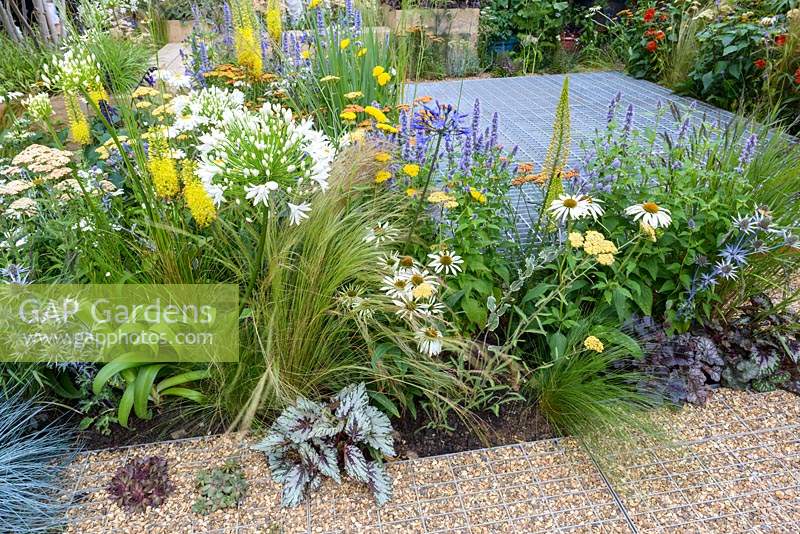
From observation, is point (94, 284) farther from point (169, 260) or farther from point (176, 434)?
point (176, 434)

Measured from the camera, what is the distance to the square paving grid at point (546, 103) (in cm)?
383

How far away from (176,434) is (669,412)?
181cm

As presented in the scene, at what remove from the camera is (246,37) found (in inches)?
99.7

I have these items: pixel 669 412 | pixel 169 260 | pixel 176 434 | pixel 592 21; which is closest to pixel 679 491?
pixel 669 412

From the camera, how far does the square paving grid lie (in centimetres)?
383

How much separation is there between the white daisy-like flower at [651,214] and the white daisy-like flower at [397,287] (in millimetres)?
809

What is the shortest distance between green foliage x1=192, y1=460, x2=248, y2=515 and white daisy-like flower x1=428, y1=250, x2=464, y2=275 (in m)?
0.94

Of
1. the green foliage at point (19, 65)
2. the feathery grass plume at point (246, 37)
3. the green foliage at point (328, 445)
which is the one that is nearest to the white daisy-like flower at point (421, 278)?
the green foliage at point (328, 445)

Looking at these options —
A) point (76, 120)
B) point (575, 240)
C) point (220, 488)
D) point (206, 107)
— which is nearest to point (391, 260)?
point (575, 240)

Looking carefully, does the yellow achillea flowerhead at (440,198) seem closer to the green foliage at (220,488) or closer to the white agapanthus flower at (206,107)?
the white agapanthus flower at (206,107)

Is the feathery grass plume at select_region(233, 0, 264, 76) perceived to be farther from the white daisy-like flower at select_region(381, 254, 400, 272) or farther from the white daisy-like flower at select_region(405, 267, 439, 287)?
the white daisy-like flower at select_region(405, 267, 439, 287)

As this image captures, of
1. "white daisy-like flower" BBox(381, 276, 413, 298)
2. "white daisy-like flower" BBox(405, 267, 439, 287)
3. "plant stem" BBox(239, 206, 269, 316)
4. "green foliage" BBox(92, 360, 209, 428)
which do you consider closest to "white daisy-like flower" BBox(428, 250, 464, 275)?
"white daisy-like flower" BBox(405, 267, 439, 287)

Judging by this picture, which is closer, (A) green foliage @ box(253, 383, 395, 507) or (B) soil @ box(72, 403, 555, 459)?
(A) green foliage @ box(253, 383, 395, 507)

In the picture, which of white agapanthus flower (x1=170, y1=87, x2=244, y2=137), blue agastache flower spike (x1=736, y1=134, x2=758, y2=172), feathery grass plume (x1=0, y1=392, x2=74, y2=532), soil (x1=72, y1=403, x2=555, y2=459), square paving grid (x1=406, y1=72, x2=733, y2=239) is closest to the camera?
feathery grass plume (x1=0, y1=392, x2=74, y2=532)
